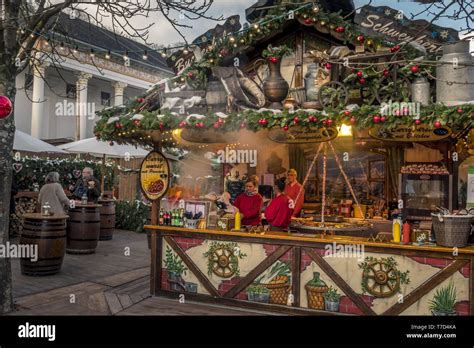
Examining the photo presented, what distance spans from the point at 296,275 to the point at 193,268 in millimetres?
1600

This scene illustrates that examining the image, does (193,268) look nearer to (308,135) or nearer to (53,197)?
(308,135)

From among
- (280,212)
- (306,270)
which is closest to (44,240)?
(280,212)

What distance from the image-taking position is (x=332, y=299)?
550cm

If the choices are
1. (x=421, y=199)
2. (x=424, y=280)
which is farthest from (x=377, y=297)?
(x=421, y=199)

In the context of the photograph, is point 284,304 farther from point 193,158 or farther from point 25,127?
point 25,127

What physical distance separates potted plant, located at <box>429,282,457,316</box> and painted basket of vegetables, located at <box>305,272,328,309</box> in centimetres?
133

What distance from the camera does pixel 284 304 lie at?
572 centimetres

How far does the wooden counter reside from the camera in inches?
199

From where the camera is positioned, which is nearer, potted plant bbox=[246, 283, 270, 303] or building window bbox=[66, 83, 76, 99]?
potted plant bbox=[246, 283, 270, 303]

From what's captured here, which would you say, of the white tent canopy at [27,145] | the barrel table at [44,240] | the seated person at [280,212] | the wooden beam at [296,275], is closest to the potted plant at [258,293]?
the wooden beam at [296,275]

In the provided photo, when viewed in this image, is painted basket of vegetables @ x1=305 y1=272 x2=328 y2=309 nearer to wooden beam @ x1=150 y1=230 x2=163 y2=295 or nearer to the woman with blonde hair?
the woman with blonde hair

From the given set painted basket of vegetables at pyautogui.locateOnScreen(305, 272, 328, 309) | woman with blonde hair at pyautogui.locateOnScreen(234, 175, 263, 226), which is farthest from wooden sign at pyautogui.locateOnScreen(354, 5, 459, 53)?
painted basket of vegetables at pyautogui.locateOnScreen(305, 272, 328, 309)
